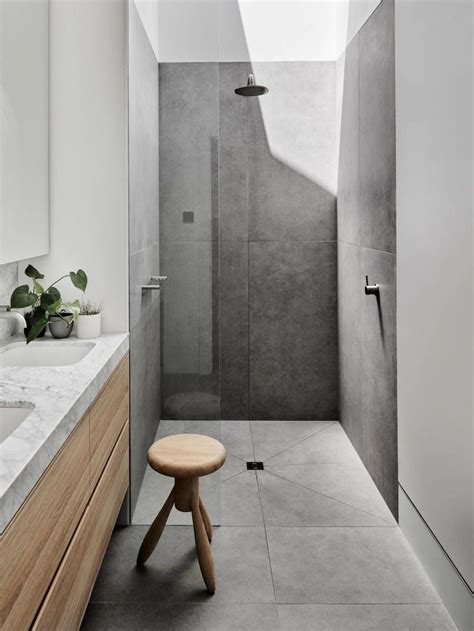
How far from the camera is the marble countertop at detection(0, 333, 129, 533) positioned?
106 centimetres

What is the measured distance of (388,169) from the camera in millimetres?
2668

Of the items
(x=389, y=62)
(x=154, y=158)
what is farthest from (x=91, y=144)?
(x=389, y=62)

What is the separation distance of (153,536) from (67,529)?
0.89m

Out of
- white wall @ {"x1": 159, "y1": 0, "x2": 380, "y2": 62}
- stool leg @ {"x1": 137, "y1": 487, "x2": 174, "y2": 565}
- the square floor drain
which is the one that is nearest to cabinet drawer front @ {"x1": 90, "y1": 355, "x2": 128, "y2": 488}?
stool leg @ {"x1": 137, "y1": 487, "x2": 174, "y2": 565}

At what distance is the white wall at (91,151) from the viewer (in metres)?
2.41

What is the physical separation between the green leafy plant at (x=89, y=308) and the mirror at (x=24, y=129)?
0.27m

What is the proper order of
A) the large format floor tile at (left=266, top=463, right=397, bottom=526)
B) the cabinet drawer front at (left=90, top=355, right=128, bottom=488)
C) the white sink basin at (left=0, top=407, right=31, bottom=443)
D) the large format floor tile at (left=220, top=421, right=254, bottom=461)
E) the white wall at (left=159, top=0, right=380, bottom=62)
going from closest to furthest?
the white sink basin at (left=0, top=407, right=31, bottom=443), the cabinet drawer front at (left=90, top=355, right=128, bottom=488), the large format floor tile at (left=266, top=463, right=397, bottom=526), the large format floor tile at (left=220, top=421, right=254, bottom=461), the white wall at (left=159, top=0, right=380, bottom=62)

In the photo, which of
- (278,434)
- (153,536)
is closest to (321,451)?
(278,434)

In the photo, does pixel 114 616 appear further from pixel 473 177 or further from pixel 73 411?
pixel 473 177

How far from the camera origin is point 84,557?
1.61m

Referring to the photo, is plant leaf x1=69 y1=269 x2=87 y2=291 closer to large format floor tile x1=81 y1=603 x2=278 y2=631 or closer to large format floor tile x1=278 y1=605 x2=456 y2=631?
large format floor tile x1=81 y1=603 x2=278 y2=631

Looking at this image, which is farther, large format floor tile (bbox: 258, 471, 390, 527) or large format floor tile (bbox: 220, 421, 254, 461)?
large format floor tile (bbox: 220, 421, 254, 461)

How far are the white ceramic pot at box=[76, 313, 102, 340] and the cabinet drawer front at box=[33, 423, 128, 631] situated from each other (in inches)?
16.3

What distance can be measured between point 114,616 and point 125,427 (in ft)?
2.22
